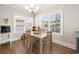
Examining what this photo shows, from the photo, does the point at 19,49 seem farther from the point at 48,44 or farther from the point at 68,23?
the point at 68,23

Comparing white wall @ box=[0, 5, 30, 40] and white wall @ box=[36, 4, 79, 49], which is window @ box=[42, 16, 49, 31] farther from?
white wall @ box=[0, 5, 30, 40]

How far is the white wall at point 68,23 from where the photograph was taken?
2.11 metres

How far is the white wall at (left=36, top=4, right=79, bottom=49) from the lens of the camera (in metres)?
2.11

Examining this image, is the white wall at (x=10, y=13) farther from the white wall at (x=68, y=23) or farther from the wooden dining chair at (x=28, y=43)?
the white wall at (x=68, y=23)

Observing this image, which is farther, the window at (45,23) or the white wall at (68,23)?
the window at (45,23)

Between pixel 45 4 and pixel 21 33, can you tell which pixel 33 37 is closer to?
pixel 21 33

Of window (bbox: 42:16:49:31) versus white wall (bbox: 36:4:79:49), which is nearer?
white wall (bbox: 36:4:79:49)

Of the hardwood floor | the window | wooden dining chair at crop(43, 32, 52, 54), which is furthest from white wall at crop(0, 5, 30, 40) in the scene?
wooden dining chair at crop(43, 32, 52, 54)

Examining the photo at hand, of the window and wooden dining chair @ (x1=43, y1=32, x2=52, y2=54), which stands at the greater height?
the window

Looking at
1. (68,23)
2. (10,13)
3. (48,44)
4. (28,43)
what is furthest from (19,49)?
(68,23)

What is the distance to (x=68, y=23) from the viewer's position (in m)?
2.18

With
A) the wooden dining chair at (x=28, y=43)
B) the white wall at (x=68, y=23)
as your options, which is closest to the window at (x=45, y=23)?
the white wall at (x=68, y=23)
